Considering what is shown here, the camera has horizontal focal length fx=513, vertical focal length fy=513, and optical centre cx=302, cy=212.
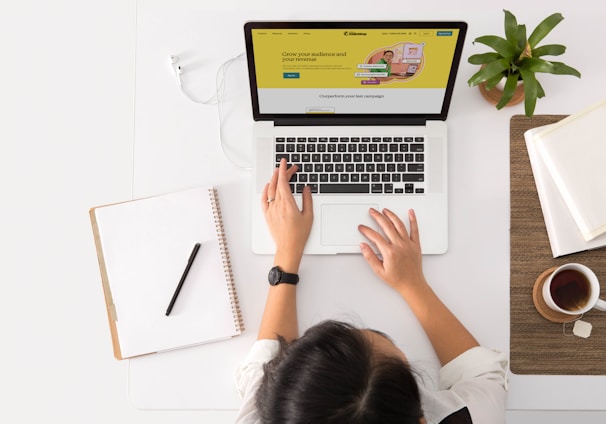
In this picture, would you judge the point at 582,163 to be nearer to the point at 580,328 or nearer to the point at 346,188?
the point at 580,328

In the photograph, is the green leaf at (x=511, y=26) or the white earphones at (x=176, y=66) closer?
the green leaf at (x=511, y=26)

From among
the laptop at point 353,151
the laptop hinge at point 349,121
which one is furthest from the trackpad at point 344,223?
the laptop hinge at point 349,121

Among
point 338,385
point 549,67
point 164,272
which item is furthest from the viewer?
point 164,272

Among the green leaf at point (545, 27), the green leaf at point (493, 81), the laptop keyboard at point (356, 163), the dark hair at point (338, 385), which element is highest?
the green leaf at point (545, 27)

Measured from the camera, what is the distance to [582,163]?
86 centimetres

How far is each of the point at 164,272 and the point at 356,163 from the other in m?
0.40

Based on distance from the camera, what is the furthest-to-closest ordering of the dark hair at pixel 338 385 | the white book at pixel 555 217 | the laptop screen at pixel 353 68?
the white book at pixel 555 217
the laptop screen at pixel 353 68
the dark hair at pixel 338 385

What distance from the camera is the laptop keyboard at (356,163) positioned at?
92 centimetres

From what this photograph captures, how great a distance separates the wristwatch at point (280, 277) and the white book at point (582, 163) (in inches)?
19.2

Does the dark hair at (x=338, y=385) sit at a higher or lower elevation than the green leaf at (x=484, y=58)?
lower

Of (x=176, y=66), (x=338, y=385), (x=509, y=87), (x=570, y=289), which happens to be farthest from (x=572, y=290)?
(x=176, y=66)

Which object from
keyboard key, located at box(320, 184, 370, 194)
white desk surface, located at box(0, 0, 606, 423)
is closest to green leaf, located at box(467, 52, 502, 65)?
white desk surface, located at box(0, 0, 606, 423)

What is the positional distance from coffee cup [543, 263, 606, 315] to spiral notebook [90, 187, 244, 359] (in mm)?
537

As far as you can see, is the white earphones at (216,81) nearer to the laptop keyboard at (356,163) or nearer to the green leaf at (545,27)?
the laptop keyboard at (356,163)
